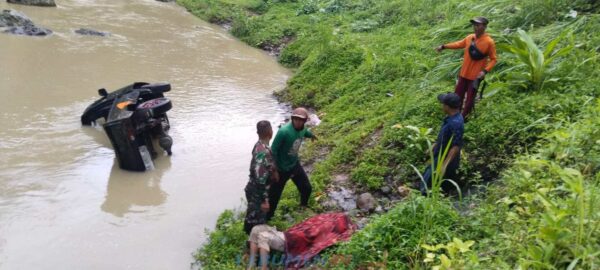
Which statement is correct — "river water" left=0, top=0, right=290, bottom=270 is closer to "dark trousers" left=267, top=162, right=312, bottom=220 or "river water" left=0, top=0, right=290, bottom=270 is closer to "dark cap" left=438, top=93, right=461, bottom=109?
"dark trousers" left=267, top=162, right=312, bottom=220

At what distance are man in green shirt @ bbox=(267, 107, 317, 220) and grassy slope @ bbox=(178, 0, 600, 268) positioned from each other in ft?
1.57

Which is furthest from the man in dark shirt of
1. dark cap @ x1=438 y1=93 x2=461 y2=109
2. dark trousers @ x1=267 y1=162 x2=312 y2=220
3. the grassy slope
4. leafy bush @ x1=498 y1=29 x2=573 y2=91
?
leafy bush @ x1=498 y1=29 x2=573 y2=91

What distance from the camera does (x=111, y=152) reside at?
27.0ft

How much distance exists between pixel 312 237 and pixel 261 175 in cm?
87

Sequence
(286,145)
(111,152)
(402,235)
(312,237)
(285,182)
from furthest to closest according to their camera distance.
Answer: (111,152)
(285,182)
(286,145)
(312,237)
(402,235)

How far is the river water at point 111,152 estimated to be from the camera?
5.79 metres

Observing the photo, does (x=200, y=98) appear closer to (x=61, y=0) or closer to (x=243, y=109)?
(x=243, y=109)

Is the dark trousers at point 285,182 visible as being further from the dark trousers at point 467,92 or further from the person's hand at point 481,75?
the person's hand at point 481,75

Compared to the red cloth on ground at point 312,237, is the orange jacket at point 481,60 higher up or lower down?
higher up

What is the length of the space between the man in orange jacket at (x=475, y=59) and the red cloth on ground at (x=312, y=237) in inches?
101

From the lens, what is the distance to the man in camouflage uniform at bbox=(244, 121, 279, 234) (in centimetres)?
499

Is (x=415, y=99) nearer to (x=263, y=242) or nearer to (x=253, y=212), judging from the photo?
(x=253, y=212)

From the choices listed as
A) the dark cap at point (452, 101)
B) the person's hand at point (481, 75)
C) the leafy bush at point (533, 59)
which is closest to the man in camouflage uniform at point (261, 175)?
the dark cap at point (452, 101)

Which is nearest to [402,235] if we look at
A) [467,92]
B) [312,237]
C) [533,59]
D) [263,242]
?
[312,237]
